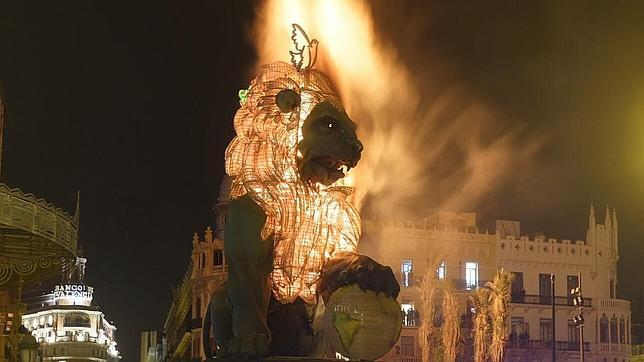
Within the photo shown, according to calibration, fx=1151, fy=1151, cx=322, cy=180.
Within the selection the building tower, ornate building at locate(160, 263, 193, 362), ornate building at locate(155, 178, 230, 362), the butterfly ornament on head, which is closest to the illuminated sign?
ornate building at locate(160, 263, 193, 362)

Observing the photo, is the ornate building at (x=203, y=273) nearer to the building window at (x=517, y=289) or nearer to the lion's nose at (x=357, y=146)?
the building window at (x=517, y=289)

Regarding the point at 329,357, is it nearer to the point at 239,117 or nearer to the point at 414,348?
the point at 239,117

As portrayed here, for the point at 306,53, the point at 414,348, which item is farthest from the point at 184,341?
the point at 306,53

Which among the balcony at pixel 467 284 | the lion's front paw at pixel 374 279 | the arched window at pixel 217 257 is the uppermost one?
the arched window at pixel 217 257

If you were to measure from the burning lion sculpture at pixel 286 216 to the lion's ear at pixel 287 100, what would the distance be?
0.01 m

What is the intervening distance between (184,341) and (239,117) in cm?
5437

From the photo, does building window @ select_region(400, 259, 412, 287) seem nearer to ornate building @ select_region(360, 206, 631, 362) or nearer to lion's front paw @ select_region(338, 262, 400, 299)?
ornate building @ select_region(360, 206, 631, 362)

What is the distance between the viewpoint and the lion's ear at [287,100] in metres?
12.9

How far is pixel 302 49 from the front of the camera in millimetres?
13766

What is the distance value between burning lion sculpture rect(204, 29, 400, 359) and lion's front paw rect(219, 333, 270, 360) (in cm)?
21

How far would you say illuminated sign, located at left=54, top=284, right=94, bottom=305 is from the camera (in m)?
108

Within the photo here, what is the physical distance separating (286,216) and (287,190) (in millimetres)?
301

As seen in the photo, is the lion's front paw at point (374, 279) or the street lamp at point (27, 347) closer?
the lion's front paw at point (374, 279)

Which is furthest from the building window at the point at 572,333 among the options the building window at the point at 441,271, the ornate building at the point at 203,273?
the ornate building at the point at 203,273
